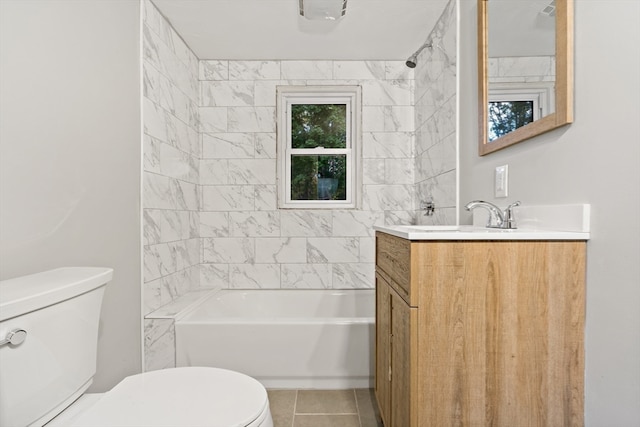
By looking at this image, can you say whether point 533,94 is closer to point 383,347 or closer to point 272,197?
point 383,347

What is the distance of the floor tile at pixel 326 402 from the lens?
1.96 meters

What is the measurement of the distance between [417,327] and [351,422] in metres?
1.11

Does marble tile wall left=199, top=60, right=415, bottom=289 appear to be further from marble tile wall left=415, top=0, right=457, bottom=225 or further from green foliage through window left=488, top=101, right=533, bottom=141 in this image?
green foliage through window left=488, top=101, right=533, bottom=141

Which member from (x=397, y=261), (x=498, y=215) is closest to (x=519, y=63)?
(x=498, y=215)

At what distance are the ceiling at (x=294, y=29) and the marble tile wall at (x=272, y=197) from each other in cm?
22

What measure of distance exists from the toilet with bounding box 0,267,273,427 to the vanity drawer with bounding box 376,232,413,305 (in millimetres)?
554

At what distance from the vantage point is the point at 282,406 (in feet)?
6.59

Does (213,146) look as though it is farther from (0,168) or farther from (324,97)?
(0,168)

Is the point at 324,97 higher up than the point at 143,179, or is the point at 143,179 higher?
the point at 324,97

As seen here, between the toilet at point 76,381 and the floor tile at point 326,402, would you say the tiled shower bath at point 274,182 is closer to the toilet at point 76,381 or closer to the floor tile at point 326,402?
the floor tile at point 326,402

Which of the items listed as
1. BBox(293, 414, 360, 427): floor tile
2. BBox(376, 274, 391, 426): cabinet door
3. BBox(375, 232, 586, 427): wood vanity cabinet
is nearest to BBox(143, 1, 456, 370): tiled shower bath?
BBox(293, 414, 360, 427): floor tile

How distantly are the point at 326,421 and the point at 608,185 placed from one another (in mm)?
1657

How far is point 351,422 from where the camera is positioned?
185 centimetres

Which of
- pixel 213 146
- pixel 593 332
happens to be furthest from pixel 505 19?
pixel 213 146
